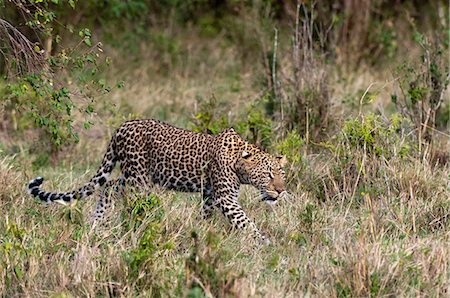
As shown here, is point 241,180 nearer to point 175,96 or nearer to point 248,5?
point 175,96

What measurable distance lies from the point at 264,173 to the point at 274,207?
321 millimetres

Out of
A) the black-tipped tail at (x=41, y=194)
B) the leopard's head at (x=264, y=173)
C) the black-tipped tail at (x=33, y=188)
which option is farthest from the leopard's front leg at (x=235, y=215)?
the black-tipped tail at (x=33, y=188)

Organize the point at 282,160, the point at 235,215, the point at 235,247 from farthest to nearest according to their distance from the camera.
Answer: the point at 282,160 < the point at 235,215 < the point at 235,247

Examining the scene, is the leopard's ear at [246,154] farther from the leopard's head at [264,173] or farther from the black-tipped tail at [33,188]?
the black-tipped tail at [33,188]

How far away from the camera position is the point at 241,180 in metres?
7.93

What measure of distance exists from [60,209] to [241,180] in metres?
1.38

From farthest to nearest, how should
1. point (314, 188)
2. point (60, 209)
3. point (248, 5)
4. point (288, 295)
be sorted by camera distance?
point (248, 5) → point (314, 188) → point (60, 209) → point (288, 295)

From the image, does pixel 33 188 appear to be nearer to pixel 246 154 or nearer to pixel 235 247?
pixel 246 154

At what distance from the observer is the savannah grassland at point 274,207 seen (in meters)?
6.06

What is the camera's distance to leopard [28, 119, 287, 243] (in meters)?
7.78

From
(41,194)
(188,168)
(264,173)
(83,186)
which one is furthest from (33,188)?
(264,173)

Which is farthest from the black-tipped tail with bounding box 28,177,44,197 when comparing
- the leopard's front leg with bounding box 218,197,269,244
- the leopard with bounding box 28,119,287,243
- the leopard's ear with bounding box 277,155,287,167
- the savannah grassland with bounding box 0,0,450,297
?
the leopard's ear with bounding box 277,155,287,167

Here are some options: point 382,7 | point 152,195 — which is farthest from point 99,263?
point 382,7

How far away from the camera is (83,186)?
828cm
